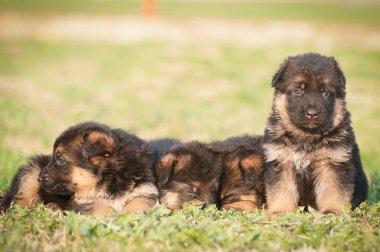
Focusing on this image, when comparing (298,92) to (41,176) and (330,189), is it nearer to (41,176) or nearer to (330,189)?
(330,189)

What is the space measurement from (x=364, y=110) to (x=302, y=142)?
30.4ft

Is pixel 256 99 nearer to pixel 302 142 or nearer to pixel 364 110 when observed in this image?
pixel 364 110

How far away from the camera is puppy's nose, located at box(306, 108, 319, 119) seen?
711cm

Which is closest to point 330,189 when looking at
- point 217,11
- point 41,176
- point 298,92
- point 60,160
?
point 298,92

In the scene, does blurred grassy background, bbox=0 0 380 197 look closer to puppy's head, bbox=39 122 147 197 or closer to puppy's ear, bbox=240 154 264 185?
puppy's head, bbox=39 122 147 197

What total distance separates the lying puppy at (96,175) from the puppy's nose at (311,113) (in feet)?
6.18

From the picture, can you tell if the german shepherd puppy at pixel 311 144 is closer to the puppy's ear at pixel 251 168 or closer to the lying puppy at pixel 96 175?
the puppy's ear at pixel 251 168

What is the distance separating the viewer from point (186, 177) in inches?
292

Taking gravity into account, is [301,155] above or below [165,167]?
above

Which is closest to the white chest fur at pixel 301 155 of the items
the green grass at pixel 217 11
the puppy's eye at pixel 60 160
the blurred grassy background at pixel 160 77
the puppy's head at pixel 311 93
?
the puppy's head at pixel 311 93

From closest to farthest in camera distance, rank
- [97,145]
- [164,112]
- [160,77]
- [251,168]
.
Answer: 1. [97,145]
2. [251,168]
3. [164,112]
4. [160,77]

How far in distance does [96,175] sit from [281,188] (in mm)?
2063

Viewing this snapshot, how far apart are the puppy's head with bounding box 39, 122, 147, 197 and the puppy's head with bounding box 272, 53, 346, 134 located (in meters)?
1.85

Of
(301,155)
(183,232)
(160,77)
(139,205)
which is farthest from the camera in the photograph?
(160,77)
